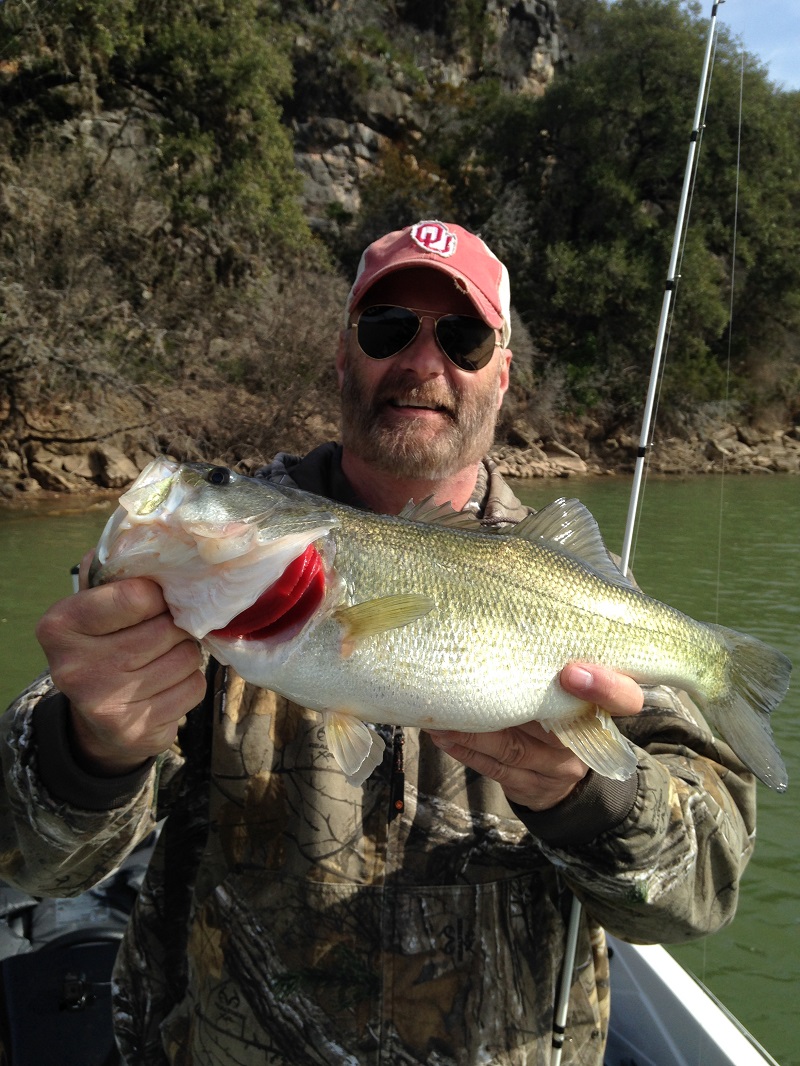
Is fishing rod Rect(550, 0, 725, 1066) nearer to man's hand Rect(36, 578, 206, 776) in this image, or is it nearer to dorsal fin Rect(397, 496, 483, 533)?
dorsal fin Rect(397, 496, 483, 533)

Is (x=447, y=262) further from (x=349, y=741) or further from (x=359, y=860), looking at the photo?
Answer: (x=359, y=860)

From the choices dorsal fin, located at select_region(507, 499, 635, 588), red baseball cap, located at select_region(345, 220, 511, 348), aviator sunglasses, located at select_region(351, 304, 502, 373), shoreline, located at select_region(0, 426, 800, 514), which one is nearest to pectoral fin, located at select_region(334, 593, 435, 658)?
dorsal fin, located at select_region(507, 499, 635, 588)

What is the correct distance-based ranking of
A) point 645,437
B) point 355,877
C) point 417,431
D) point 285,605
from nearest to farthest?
point 285,605, point 355,877, point 417,431, point 645,437

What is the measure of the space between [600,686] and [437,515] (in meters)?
0.58

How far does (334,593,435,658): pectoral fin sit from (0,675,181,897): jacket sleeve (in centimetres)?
56

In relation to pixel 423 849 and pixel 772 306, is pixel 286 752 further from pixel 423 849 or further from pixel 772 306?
pixel 772 306

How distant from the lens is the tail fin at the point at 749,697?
2.05 metres

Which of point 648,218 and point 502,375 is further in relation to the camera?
point 648,218

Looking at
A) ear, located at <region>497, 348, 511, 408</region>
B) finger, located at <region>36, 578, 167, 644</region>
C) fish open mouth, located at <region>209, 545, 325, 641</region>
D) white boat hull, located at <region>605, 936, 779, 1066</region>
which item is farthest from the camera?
ear, located at <region>497, 348, 511, 408</region>

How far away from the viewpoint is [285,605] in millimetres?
1646

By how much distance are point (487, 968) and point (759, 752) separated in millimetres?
874

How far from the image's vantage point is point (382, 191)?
32156 mm

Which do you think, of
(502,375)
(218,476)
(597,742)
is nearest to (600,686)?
(597,742)

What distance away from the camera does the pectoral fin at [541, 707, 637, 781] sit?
70.6 inches
